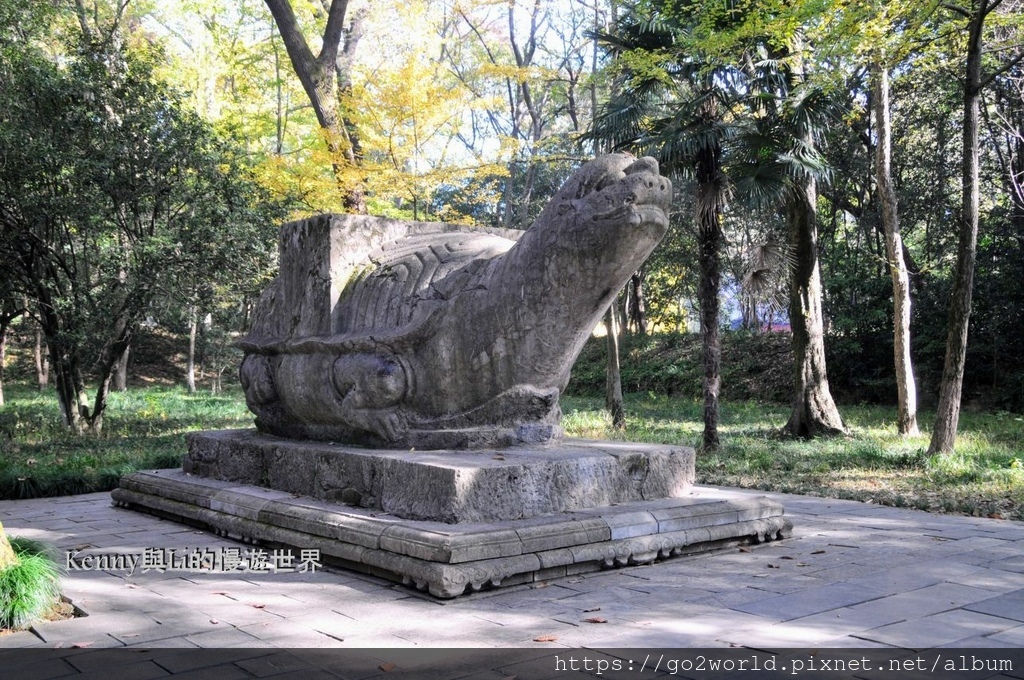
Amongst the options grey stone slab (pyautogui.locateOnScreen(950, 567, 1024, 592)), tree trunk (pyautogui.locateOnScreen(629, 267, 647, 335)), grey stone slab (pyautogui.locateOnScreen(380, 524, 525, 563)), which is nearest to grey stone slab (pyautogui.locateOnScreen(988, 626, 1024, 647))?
grey stone slab (pyautogui.locateOnScreen(950, 567, 1024, 592))

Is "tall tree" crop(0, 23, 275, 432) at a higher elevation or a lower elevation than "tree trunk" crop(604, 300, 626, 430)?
higher

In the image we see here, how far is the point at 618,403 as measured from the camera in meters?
13.9

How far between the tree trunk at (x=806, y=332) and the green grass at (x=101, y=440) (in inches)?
319

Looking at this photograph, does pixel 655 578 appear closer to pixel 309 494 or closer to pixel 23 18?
pixel 309 494

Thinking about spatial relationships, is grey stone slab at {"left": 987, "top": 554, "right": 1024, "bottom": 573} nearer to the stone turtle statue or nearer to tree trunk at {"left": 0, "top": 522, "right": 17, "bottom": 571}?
the stone turtle statue

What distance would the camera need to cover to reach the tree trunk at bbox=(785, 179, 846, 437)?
11922mm

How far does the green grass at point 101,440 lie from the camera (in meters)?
7.88

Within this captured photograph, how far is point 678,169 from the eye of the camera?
10695mm

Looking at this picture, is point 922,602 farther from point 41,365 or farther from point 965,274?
point 41,365

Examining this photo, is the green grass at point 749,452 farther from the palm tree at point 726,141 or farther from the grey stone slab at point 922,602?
the grey stone slab at point 922,602

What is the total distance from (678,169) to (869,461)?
411 centimetres

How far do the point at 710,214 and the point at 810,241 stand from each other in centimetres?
232

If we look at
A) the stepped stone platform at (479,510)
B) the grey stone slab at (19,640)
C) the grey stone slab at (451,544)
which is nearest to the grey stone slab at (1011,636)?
the stepped stone platform at (479,510)

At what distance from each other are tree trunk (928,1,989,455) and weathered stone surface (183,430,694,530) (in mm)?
4784
